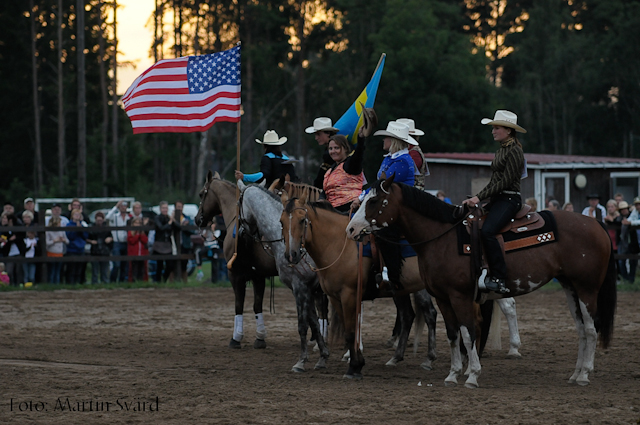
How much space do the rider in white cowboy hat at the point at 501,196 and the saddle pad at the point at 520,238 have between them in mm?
161

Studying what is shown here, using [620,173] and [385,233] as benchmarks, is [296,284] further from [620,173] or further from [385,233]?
[620,173]

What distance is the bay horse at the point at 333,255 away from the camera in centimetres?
853

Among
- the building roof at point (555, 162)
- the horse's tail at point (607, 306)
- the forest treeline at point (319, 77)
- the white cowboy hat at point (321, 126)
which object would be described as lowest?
the horse's tail at point (607, 306)

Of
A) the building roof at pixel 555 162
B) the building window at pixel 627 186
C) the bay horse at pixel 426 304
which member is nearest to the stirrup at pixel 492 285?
the bay horse at pixel 426 304

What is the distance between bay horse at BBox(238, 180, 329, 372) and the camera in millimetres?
9398

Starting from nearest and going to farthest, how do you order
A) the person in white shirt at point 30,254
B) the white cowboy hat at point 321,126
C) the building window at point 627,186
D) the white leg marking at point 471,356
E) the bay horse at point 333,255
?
the white leg marking at point 471,356 < the bay horse at point 333,255 < the white cowboy hat at point 321,126 < the person in white shirt at point 30,254 < the building window at point 627,186

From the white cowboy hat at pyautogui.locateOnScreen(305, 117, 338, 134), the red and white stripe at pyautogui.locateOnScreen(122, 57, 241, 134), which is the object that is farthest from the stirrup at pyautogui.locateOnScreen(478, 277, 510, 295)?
the red and white stripe at pyautogui.locateOnScreen(122, 57, 241, 134)

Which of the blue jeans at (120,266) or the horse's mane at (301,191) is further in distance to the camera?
the blue jeans at (120,266)

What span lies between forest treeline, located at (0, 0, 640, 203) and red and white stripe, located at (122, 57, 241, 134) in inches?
1088

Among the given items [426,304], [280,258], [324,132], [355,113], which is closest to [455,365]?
[426,304]

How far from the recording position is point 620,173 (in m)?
28.0

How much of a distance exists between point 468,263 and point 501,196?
0.81m

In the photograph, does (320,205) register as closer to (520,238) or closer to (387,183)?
(387,183)

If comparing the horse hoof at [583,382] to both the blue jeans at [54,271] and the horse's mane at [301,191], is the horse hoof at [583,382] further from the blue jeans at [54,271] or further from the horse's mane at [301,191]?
the blue jeans at [54,271]
